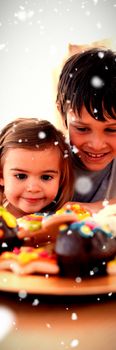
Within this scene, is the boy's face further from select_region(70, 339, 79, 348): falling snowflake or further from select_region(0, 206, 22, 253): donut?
select_region(70, 339, 79, 348): falling snowflake

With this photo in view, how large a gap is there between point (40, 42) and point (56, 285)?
0.49 m

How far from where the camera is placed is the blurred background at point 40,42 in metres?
0.88

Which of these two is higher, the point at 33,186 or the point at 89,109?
the point at 89,109

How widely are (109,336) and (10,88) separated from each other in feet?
1.60

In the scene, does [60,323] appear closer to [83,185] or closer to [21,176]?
[21,176]

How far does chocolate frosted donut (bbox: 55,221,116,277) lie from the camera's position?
0.55m

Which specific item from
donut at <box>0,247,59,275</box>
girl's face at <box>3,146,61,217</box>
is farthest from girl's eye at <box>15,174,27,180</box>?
donut at <box>0,247,59,275</box>

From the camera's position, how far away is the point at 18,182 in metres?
0.82

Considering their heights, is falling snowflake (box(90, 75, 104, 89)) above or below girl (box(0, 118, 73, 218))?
above

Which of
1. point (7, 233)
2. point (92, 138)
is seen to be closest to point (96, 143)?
point (92, 138)

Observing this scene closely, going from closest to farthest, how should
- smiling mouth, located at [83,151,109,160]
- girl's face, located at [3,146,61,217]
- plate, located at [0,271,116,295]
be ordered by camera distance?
plate, located at [0,271,116,295]
girl's face, located at [3,146,61,217]
smiling mouth, located at [83,151,109,160]

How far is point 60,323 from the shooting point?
0.55 metres

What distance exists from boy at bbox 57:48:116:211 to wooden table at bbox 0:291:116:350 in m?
0.35

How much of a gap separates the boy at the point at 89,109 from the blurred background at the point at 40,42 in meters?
0.03
